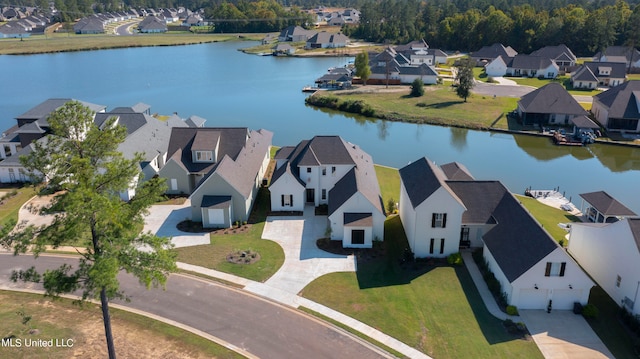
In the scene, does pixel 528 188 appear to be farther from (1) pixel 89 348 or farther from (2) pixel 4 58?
(2) pixel 4 58

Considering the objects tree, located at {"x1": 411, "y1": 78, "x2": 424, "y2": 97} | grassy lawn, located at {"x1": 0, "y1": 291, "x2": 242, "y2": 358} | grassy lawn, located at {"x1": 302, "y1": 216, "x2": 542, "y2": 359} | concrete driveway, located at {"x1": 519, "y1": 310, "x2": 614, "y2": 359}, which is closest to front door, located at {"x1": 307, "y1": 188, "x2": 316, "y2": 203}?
grassy lawn, located at {"x1": 302, "y1": 216, "x2": 542, "y2": 359}

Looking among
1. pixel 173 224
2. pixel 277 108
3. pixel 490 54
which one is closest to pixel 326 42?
→ pixel 490 54

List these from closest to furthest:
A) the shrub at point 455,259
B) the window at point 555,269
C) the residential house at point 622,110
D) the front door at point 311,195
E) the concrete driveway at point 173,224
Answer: the window at point 555,269 → the shrub at point 455,259 → the concrete driveway at point 173,224 → the front door at point 311,195 → the residential house at point 622,110

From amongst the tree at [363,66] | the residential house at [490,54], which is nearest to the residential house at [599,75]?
the residential house at [490,54]

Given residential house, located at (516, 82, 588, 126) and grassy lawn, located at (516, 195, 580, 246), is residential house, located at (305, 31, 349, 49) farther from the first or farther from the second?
grassy lawn, located at (516, 195, 580, 246)

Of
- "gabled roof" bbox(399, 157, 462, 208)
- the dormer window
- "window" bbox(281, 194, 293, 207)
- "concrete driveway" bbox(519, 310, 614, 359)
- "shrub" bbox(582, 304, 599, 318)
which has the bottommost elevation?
"concrete driveway" bbox(519, 310, 614, 359)

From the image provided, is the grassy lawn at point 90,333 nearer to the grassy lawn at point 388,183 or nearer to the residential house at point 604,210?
the grassy lawn at point 388,183

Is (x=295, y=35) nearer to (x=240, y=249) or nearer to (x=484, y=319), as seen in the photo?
(x=240, y=249)

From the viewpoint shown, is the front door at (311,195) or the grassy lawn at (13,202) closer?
the grassy lawn at (13,202)
